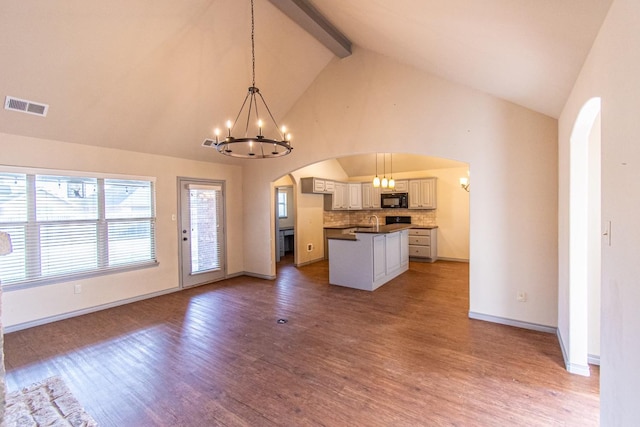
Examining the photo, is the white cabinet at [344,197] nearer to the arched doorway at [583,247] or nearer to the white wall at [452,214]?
the white wall at [452,214]

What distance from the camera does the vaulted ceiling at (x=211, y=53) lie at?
2.01m

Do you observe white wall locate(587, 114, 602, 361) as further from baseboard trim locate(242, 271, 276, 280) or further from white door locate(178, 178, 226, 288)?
white door locate(178, 178, 226, 288)

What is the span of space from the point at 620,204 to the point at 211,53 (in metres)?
4.36

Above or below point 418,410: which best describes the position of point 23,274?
above

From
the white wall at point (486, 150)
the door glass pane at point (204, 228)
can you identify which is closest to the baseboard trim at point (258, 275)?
the door glass pane at point (204, 228)

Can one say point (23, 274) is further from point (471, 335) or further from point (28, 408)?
point (471, 335)

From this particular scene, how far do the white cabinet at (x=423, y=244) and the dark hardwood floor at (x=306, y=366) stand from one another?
3.27 metres

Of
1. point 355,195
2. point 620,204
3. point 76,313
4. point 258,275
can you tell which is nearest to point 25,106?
point 76,313

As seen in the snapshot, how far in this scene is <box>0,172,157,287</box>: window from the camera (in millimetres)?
3664

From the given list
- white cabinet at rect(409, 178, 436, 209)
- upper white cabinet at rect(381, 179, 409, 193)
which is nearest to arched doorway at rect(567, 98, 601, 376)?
white cabinet at rect(409, 178, 436, 209)

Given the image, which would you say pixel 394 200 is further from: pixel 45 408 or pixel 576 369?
pixel 45 408

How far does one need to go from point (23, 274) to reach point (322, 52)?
5.29m

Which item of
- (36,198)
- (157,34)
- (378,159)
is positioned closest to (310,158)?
(157,34)

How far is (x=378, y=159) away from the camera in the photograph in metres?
8.02
